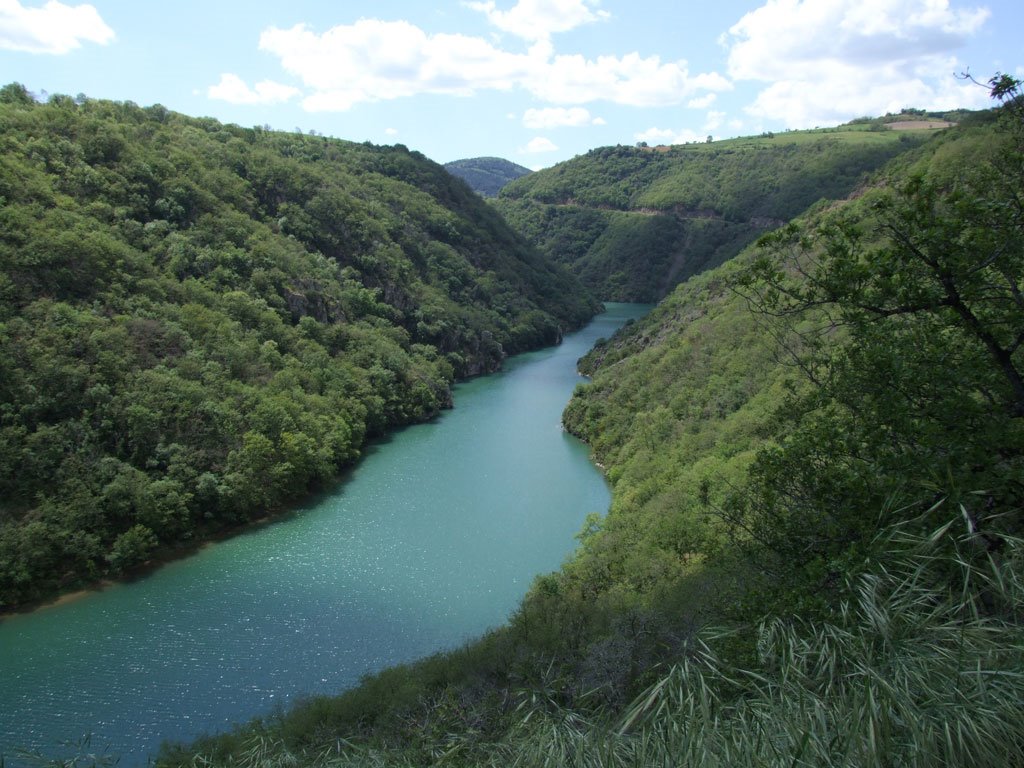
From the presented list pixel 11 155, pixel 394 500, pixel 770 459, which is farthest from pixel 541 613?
pixel 11 155

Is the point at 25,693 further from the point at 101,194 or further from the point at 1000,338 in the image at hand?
the point at 101,194

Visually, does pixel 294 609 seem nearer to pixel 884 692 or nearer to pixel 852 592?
pixel 852 592

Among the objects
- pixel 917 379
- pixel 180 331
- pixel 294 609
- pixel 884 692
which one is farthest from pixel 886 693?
pixel 180 331

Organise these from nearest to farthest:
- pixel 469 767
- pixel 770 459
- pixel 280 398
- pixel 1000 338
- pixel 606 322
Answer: pixel 469 767 → pixel 1000 338 → pixel 770 459 → pixel 280 398 → pixel 606 322

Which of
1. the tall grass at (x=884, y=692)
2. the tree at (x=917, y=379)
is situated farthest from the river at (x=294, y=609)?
the tree at (x=917, y=379)

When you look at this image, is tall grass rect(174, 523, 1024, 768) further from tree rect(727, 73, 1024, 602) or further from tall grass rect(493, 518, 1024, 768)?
tree rect(727, 73, 1024, 602)

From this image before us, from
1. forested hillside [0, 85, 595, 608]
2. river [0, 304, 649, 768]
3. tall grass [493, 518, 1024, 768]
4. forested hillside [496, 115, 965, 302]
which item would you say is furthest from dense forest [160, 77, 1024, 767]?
forested hillside [496, 115, 965, 302]
